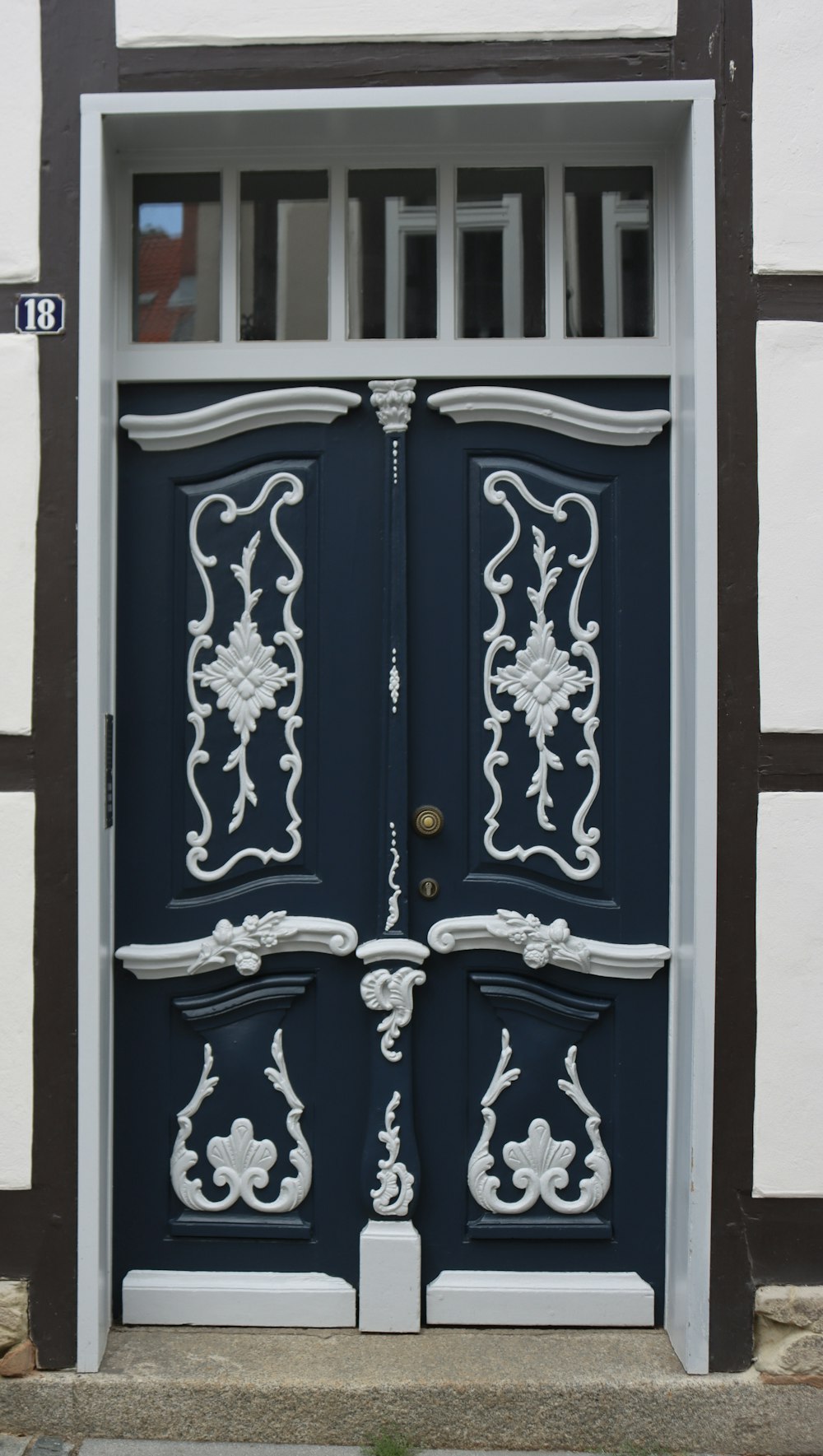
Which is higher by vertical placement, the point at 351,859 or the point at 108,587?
the point at 108,587

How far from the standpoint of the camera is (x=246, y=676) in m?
3.15

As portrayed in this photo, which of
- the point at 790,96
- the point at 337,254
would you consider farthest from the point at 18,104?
the point at 790,96

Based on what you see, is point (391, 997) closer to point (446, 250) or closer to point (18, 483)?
point (18, 483)

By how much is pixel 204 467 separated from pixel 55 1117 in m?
1.66

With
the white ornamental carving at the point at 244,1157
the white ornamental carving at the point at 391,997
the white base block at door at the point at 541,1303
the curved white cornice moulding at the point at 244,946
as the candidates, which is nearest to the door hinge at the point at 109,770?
the curved white cornice moulding at the point at 244,946

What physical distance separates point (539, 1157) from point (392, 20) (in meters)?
2.81

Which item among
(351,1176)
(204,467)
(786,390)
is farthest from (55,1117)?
(786,390)

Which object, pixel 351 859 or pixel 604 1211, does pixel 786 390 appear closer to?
pixel 351 859

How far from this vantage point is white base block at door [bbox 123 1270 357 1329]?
3.15m

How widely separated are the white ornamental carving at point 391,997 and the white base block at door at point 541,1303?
62cm

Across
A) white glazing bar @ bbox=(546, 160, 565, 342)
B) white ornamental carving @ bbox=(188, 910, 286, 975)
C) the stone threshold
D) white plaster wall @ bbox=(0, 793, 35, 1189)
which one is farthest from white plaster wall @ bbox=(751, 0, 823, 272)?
the stone threshold

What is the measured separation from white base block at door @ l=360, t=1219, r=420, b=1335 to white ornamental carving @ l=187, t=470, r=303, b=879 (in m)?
1.01

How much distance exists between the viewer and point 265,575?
3158 millimetres

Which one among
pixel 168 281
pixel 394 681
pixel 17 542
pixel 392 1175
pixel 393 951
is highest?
pixel 168 281
